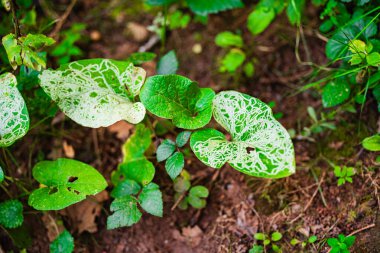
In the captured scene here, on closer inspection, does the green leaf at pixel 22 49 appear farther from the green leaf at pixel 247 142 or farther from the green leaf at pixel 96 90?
the green leaf at pixel 247 142

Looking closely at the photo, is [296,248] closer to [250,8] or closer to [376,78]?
[376,78]

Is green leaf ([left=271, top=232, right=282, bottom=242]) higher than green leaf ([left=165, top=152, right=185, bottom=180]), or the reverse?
green leaf ([left=165, top=152, right=185, bottom=180])

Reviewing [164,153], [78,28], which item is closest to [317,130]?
[164,153]

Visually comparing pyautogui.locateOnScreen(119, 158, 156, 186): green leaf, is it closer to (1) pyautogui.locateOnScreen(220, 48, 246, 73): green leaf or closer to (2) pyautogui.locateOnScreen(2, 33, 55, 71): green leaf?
(2) pyautogui.locateOnScreen(2, 33, 55, 71): green leaf

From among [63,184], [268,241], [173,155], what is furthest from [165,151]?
[268,241]

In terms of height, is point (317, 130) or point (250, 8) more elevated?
point (250, 8)

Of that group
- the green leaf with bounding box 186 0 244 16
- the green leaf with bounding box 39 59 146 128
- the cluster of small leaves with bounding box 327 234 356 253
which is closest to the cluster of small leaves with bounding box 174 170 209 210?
the green leaf with bounding box 39 59 146 128

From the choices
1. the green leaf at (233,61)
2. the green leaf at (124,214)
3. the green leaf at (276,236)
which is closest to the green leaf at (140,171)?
the green leaf at (124,214)

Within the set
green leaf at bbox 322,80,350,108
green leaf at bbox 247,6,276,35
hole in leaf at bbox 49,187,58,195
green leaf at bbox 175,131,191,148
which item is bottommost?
hole in leaf at bbox 49,187,58,195
